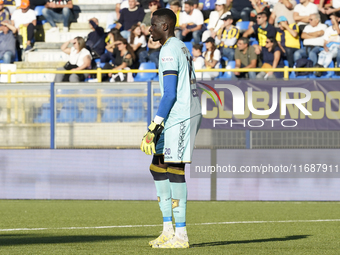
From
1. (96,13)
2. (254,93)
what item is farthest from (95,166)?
(96,13)

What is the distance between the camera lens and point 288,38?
15.3 metres

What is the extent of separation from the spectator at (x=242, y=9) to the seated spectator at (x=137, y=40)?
247 cm

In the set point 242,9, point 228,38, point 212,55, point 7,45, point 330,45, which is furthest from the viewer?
point 7,45

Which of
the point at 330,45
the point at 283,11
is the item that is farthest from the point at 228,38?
the point at 330,45

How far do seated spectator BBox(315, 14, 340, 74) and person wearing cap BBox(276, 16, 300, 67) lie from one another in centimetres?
65

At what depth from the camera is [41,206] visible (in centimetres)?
1080

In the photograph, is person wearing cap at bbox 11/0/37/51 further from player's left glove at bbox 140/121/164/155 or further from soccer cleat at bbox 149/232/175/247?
soccer cleat at bbox 149/232/175/247

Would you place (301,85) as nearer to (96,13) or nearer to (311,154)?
(311,154)

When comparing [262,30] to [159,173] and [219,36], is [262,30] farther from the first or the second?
[159,173]

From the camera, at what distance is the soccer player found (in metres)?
5.36

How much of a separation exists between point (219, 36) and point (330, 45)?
2.69m

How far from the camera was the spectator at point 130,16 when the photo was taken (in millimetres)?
16922

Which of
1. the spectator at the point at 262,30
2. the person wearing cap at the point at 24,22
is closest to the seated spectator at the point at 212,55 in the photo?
the spectator at the point at 262,30

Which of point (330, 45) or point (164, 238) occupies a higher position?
point (330, 45)
